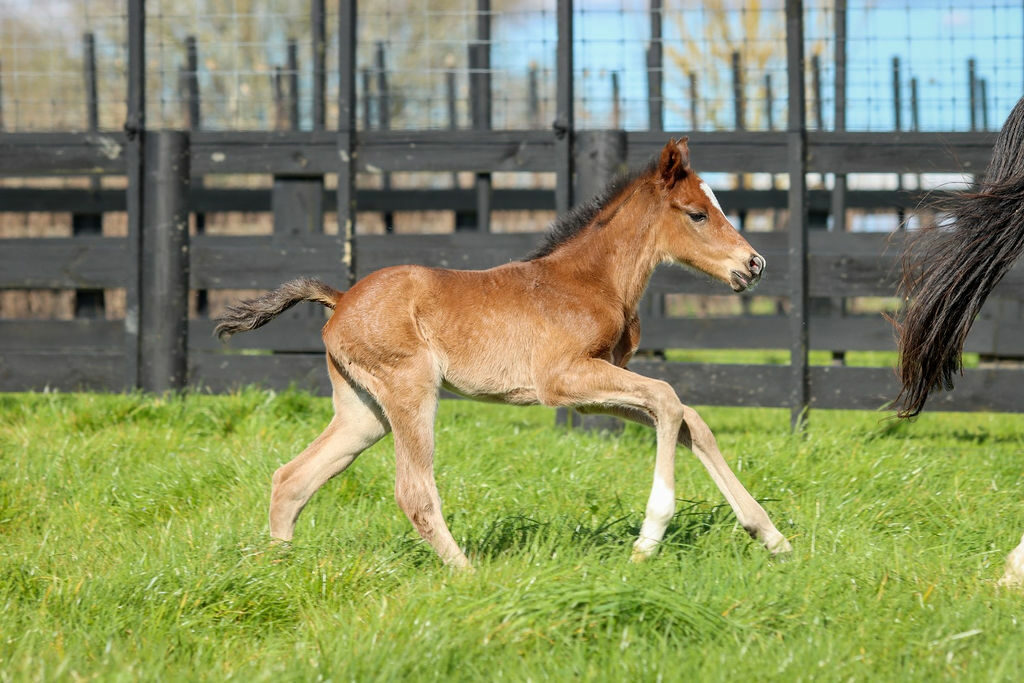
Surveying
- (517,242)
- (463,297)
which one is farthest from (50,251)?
(463,297)

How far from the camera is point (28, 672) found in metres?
2.45

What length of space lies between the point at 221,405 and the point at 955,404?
428cm

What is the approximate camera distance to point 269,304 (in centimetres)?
381

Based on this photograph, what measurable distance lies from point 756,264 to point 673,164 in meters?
0.49

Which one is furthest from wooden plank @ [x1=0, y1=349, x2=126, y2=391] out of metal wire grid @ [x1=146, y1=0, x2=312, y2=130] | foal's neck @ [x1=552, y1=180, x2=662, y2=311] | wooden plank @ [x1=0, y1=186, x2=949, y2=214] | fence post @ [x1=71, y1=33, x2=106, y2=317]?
foal's neck @ [x1=552, y1=180, x2=662, y2=311]

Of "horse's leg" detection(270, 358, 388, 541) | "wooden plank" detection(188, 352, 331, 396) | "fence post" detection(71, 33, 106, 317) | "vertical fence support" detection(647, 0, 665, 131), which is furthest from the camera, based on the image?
"fence post" detection(71, 33, 106, 317)

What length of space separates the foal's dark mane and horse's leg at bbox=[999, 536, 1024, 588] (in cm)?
187

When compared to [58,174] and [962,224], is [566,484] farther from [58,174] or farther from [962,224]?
[58,174]

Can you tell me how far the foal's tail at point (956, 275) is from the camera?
381cm

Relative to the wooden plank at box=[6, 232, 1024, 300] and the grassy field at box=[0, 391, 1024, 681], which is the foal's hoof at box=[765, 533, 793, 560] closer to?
the grassy field at box=[0, 391, 1024, 681]

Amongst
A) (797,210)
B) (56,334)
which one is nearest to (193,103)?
(56,334)

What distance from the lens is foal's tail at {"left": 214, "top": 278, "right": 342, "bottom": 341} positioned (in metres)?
3.81

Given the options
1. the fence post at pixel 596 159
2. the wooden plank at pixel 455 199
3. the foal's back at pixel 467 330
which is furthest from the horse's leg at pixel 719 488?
the wooden plank at pixel 455 199

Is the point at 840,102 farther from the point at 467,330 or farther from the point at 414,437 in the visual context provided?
the point at 414,437
